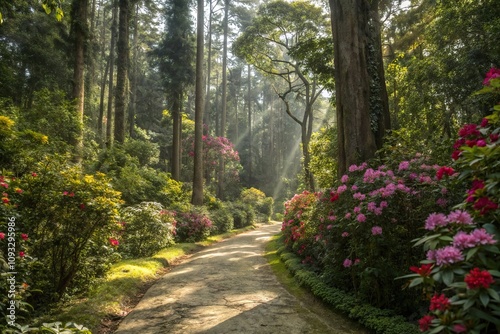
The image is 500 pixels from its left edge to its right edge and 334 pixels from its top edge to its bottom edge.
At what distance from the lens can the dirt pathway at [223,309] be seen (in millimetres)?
3691

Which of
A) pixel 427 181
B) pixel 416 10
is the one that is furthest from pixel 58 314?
pixel 416 10

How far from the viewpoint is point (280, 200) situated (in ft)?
124

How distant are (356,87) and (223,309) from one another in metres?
4.80

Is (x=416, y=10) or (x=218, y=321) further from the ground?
(x=416, y=10)

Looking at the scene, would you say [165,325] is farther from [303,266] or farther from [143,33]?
[143,33]

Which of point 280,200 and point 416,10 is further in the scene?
point 280,200

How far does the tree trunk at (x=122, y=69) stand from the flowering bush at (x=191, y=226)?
15.6 ft

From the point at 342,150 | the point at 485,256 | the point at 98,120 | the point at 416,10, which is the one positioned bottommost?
the point at 485,256

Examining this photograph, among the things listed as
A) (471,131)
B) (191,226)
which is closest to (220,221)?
(191,226)

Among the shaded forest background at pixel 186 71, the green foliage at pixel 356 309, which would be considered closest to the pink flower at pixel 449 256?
the green foliage at pixel 356 309

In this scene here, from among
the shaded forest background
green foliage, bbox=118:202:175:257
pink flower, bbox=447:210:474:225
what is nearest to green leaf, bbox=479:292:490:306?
pink flower, bbox=447:210:474:225

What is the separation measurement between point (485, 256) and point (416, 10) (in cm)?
1550

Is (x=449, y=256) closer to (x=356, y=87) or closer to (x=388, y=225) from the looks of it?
(x=388, y=225)

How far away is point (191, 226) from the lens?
11.6 meters
